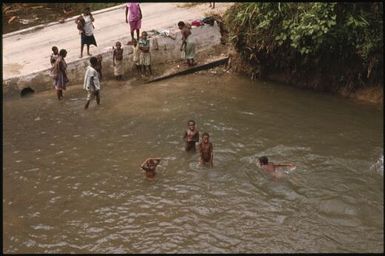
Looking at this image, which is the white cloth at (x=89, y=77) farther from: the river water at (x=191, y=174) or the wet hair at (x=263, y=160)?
the wet hair at (x=263, y=160)

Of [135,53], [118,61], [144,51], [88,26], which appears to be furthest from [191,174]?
[88,26]

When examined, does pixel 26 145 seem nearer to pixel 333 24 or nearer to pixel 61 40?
pixel 61 40

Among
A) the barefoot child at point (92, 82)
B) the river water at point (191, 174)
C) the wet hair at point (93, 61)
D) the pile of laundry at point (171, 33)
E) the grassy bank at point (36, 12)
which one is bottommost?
the river water at point (191, 174)

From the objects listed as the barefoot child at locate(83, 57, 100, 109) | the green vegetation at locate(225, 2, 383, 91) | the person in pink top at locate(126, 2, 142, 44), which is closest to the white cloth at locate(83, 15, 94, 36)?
the person in pink top at locate(126, 2, 142, 44)

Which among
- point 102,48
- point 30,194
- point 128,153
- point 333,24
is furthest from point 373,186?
point 102,48

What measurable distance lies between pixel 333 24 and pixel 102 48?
6932 mm

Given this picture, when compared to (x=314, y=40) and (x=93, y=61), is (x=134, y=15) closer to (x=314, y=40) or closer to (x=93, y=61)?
(x=93, y=61)

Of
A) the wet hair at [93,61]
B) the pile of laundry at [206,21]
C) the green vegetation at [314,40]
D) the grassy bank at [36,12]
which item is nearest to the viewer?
the green vegetation at [314,40]

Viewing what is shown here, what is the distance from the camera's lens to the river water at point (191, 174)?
9.79 meters

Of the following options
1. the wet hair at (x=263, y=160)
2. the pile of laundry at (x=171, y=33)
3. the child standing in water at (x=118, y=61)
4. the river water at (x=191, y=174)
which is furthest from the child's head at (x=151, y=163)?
the pile of laundry at (x=171, y=33)

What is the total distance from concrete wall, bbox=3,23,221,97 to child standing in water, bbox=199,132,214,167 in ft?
18.8

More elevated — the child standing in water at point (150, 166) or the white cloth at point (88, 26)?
the white cloth at point (88, 26)

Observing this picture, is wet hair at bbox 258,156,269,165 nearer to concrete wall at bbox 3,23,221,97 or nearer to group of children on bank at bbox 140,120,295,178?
group of children on bank at bbox 140,120,295,178

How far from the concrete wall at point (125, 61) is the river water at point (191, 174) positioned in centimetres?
40
